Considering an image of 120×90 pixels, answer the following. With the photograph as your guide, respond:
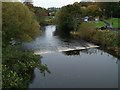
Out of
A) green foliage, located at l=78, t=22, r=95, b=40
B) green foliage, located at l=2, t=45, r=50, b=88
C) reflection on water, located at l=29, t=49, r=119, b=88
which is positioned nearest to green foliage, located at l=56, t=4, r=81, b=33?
green foliage, located at l=78, t=22, r=95, b=40

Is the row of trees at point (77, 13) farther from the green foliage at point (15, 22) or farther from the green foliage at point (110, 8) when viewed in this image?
the green foliage at point (15, 22)

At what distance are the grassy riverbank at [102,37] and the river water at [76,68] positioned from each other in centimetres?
118

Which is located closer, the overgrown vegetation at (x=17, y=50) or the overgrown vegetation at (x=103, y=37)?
the overgrown vegetation at (x=17, y=50)

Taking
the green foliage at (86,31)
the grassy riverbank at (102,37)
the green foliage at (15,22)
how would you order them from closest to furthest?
the green foliage at (15,22)
the grassy riverbank at (102,37)
the green foliage at (86,31)

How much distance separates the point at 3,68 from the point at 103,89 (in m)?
5.79

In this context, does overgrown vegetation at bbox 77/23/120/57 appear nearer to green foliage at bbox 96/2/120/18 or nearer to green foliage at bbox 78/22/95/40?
green foliage at bbox 78/22/95/40

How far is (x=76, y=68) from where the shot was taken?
19.1 metres

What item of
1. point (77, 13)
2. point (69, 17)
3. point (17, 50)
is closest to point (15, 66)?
point (17, 50)

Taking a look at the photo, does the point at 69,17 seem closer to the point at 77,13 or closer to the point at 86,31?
the point at 77,13

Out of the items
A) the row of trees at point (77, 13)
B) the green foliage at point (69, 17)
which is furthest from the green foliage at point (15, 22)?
the row of trees at point (77, 13)

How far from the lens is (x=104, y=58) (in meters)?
22.9

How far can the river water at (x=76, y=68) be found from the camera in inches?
623

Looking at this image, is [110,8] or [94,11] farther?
[94,11]

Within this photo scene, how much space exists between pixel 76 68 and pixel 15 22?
539cm
